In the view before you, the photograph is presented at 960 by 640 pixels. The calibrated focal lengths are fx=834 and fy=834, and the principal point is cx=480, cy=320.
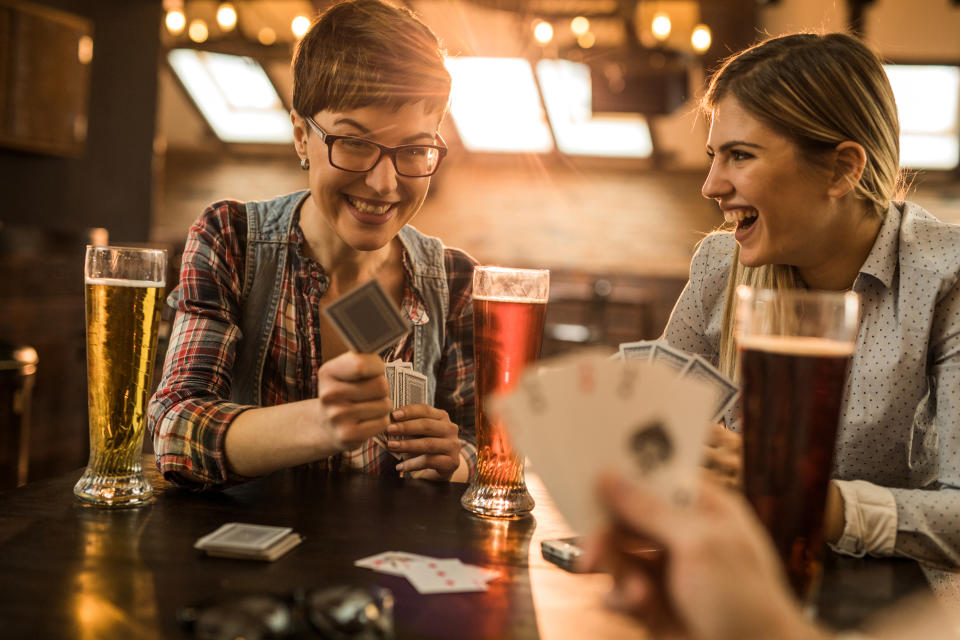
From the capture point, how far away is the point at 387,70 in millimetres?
1452

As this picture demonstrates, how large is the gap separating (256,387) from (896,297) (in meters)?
1.22

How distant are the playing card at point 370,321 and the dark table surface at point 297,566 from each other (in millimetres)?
243

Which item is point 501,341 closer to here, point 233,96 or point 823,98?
point 823,98

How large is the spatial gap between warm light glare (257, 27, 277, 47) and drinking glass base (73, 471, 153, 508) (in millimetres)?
7718

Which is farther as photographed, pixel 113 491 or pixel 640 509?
pixel 113 491

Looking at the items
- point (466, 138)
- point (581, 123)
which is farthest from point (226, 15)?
point (581, 123)

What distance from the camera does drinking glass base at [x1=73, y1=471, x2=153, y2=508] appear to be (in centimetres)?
112

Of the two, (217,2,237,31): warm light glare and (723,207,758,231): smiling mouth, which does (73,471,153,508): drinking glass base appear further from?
(217,2,237,31): warm light glare

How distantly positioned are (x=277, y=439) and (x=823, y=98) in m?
1.16

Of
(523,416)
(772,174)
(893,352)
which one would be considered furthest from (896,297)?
(523,416)

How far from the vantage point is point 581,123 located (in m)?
9.41

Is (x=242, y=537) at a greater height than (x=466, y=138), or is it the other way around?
(x=466, y=138)

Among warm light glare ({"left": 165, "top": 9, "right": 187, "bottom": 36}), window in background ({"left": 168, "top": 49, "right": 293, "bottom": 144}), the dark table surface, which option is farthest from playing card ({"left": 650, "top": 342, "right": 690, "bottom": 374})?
window in background ({"left": 168, "top": 49, "right": 293, "bottom": 144})

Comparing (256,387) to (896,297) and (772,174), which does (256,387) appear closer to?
(772,174)
